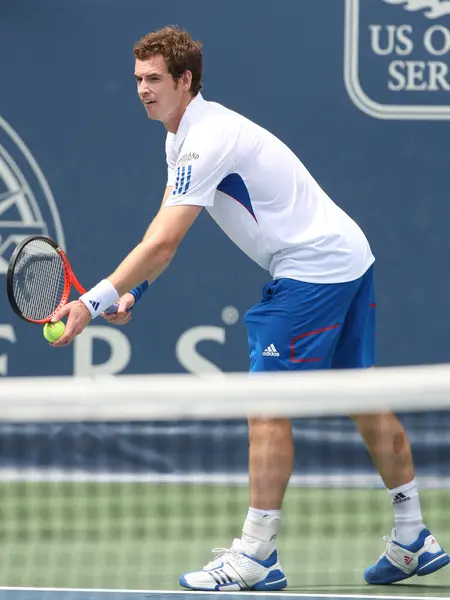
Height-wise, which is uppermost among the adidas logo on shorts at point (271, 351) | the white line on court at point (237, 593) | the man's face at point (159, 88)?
the man's face at point (159, 88)

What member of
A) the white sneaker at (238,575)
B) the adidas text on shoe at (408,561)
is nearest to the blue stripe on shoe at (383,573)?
the adidas text on shoe at (408,561)

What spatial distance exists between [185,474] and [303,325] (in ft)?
4.12

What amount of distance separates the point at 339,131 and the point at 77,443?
1.71 meters

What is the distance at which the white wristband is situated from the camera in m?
3.83

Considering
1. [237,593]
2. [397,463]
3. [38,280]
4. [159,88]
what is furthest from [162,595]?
[159,88]

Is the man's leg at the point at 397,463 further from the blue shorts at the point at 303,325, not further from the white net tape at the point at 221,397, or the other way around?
the white net tape at the point at 221,397

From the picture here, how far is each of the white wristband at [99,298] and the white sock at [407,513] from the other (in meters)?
0.93

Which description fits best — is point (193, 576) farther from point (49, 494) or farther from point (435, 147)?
point (435, 147)

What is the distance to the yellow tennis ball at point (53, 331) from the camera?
395 cm

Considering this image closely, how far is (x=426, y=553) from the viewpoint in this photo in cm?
409

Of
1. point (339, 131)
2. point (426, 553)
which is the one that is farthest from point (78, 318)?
point (339, 131)

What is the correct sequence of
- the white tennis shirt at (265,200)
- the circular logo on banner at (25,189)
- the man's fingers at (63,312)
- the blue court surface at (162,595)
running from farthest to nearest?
1. the circular logo on banner at (25,189)
2. the white tennis shirt at (265,200)
3. the blue court surface at (162,595)
4. the man's fingers at (63,312)

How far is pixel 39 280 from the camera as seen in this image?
432 cm

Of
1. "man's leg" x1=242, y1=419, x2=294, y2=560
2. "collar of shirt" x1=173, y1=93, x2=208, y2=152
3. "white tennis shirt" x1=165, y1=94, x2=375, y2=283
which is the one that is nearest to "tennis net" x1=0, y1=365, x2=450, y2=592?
"man's leg" x1=242, y1=419, x2=294, y2=560
